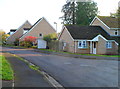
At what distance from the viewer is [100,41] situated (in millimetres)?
30844

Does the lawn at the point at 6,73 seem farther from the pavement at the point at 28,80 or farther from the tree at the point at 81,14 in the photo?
the tree at the point at 81,14

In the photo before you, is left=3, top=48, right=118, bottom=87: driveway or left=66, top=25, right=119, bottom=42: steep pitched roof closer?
left=3, top=48, right=118, bottom=87: driveway

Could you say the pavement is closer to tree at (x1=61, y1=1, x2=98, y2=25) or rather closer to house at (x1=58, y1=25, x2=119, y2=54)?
house at (x1=58, y1=25, x2=119, y2=54)

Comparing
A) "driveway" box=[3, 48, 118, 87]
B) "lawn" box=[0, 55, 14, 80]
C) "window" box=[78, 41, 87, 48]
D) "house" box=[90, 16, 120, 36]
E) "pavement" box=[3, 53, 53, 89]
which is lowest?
"driveway" box=[3, 48, 118, 87]

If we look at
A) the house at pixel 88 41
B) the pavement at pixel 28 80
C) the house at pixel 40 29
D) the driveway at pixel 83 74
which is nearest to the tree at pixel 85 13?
the house at pixel 40 29

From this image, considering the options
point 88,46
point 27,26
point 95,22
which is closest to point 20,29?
point 27,26

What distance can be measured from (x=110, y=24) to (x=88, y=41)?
19.2 feet

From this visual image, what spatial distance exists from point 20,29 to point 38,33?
12.5 m

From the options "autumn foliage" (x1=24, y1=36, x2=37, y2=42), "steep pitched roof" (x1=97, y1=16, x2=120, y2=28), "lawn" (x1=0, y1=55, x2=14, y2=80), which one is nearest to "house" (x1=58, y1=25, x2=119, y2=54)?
"steep pitched roof" (x1=97, y1=16, x2=120, y2=28)

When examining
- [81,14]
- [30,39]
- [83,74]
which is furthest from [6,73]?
[81,14]

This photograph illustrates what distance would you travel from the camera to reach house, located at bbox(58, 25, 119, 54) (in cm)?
3094

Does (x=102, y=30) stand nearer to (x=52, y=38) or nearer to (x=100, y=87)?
(x=52, y=38)

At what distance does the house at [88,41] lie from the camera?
30938 millimetres

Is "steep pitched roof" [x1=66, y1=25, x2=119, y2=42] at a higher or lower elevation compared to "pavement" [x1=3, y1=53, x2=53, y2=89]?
higher
